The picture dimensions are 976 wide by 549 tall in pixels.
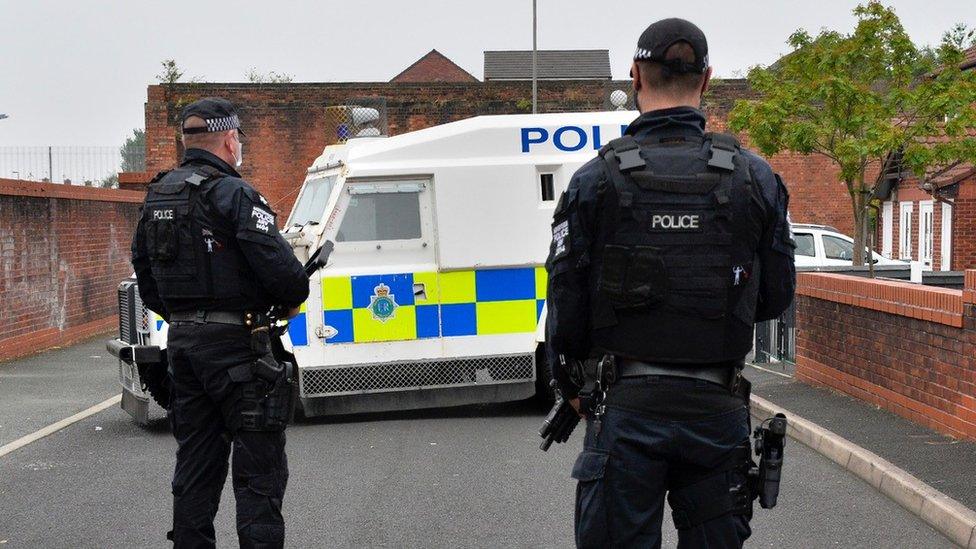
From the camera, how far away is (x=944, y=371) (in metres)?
8.63

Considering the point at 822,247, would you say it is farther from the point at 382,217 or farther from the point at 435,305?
the point at 382,217

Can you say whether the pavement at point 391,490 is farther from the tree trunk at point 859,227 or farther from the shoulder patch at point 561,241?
the tree trunk at point 859,227

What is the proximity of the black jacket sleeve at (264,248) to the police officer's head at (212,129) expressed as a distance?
292mm

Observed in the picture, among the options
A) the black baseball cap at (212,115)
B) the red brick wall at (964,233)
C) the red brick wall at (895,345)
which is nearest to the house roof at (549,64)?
the red brick wall at (964,233)

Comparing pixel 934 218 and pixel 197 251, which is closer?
pixel 197 251

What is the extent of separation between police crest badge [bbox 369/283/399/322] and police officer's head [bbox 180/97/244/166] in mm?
4990

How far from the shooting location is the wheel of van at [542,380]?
10.6 m

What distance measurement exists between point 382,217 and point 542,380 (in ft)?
6.34

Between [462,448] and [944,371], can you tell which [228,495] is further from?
[944,371]

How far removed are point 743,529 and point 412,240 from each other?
7011mm

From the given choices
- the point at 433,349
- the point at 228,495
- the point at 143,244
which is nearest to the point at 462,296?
the point at 433,349

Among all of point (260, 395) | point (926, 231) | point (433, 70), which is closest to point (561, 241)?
point (260, 395)

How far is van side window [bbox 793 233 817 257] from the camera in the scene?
20.3 meters

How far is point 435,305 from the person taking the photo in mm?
10383
